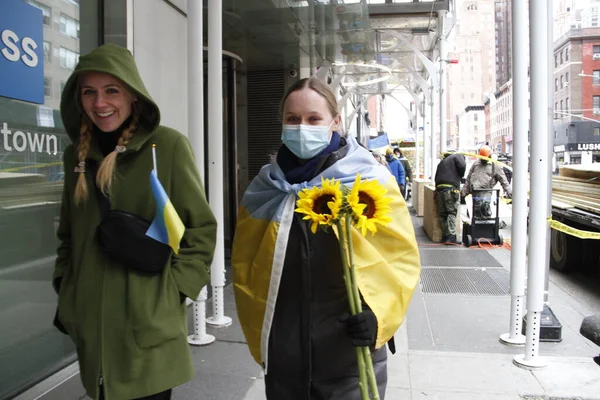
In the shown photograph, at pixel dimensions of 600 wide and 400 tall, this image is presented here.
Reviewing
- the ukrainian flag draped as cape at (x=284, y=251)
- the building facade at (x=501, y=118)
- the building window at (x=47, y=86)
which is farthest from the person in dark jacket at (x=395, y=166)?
the building facade at (x=501, y=118)

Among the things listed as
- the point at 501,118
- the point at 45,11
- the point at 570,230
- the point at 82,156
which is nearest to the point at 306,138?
the point at 82,156

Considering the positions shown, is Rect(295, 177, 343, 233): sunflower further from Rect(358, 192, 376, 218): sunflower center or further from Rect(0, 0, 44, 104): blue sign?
Rect(0, 0, 44, 104): blue sign

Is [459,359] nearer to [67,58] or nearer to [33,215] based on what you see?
[33,215]

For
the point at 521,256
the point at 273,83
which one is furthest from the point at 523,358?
the point at 273,83

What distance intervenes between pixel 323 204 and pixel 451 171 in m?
8.92

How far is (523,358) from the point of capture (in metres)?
4.39

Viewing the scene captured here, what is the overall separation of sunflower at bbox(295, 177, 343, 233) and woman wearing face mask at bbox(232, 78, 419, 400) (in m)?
0.17

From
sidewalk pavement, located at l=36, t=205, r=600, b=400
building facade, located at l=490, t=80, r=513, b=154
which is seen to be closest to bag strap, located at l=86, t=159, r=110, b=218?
sidewalk pavement, located at l=36, t=205, r=600, b=400

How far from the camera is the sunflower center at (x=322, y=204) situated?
5.80 ft

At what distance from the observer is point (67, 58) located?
3705mm

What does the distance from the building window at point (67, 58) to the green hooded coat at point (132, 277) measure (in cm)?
174

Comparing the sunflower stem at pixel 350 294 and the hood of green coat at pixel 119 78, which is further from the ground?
the hood of green coat at pixel 119 78

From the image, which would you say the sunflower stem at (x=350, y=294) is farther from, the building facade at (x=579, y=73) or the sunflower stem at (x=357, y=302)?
the building facade at (x=579, y=73)

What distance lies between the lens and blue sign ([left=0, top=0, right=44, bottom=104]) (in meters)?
3.03
